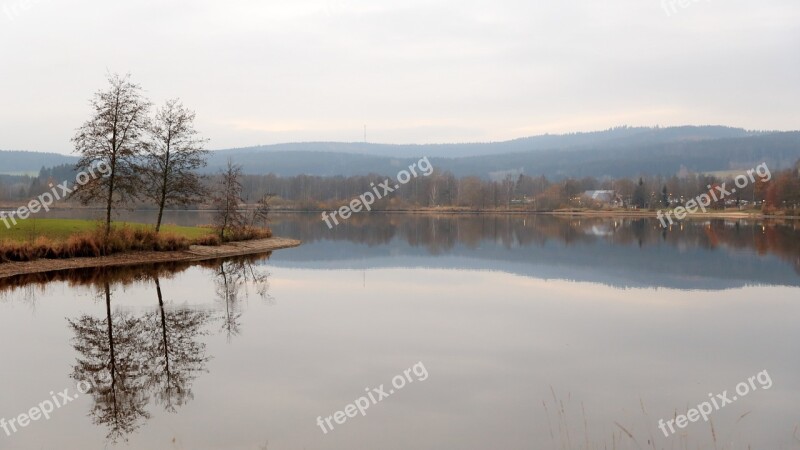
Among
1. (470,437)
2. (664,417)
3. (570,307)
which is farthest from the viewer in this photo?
(570,307)

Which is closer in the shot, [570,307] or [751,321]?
[751,321]

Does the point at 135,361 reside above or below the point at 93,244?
below

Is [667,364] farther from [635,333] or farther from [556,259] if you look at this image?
[556,259]

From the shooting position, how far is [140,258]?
31828 mm

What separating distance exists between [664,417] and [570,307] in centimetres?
Result: 1013

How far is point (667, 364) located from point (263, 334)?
8622 millimetres

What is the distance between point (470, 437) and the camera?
902 centimetres

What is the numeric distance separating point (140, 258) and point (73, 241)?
3.08 m

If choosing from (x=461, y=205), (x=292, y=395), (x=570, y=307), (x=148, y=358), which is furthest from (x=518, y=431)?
(x=461, y=205)

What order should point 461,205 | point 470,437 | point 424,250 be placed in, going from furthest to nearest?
point 461,205 → point 424,250 → point 470,437
